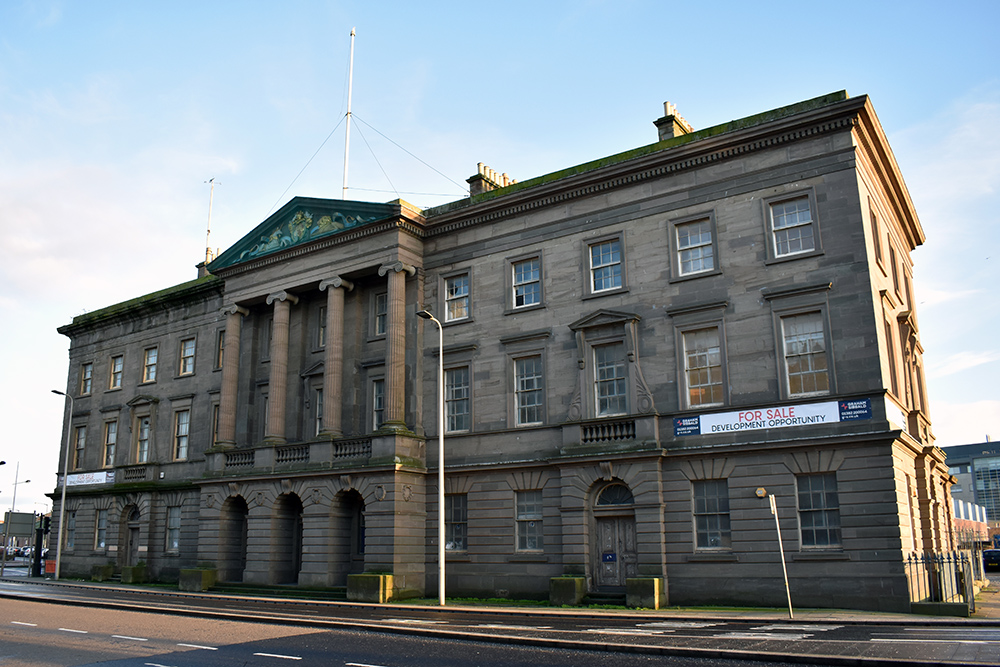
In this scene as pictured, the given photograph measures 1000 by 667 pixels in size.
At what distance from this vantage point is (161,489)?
41.2 metres

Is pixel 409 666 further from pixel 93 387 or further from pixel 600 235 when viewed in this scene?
pixel 93 387

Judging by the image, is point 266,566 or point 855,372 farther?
point 266,566

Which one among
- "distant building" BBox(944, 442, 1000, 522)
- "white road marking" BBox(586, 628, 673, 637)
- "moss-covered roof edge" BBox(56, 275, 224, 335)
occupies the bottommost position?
"white road marking" BBox(586, 628, 673, 637)

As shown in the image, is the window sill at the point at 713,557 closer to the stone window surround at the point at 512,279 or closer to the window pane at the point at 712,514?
the window pane at the point at 712,514

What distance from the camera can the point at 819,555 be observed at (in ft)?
74.6

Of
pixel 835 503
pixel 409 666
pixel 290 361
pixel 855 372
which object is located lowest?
pixel 409 666

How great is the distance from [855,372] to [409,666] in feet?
53.6

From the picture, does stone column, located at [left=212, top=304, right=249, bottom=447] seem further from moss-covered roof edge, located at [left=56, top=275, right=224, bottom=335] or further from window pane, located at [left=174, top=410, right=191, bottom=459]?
window pane, located at [left=174, top=410, right=191, bottom=459]

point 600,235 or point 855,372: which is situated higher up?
point 600,235

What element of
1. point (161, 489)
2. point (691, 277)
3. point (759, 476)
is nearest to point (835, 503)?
point (759, 476)

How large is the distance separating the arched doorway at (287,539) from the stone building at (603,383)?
121mm

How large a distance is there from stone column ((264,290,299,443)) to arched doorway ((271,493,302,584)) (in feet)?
9.05

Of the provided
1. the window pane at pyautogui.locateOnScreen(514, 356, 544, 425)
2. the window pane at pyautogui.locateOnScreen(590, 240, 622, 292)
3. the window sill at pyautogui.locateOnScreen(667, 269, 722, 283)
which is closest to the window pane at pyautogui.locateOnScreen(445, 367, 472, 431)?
the window pane at pyautogui.locateOnScreen(514, 356, 544, 425)

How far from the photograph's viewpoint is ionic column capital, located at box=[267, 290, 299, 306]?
35.7 m
